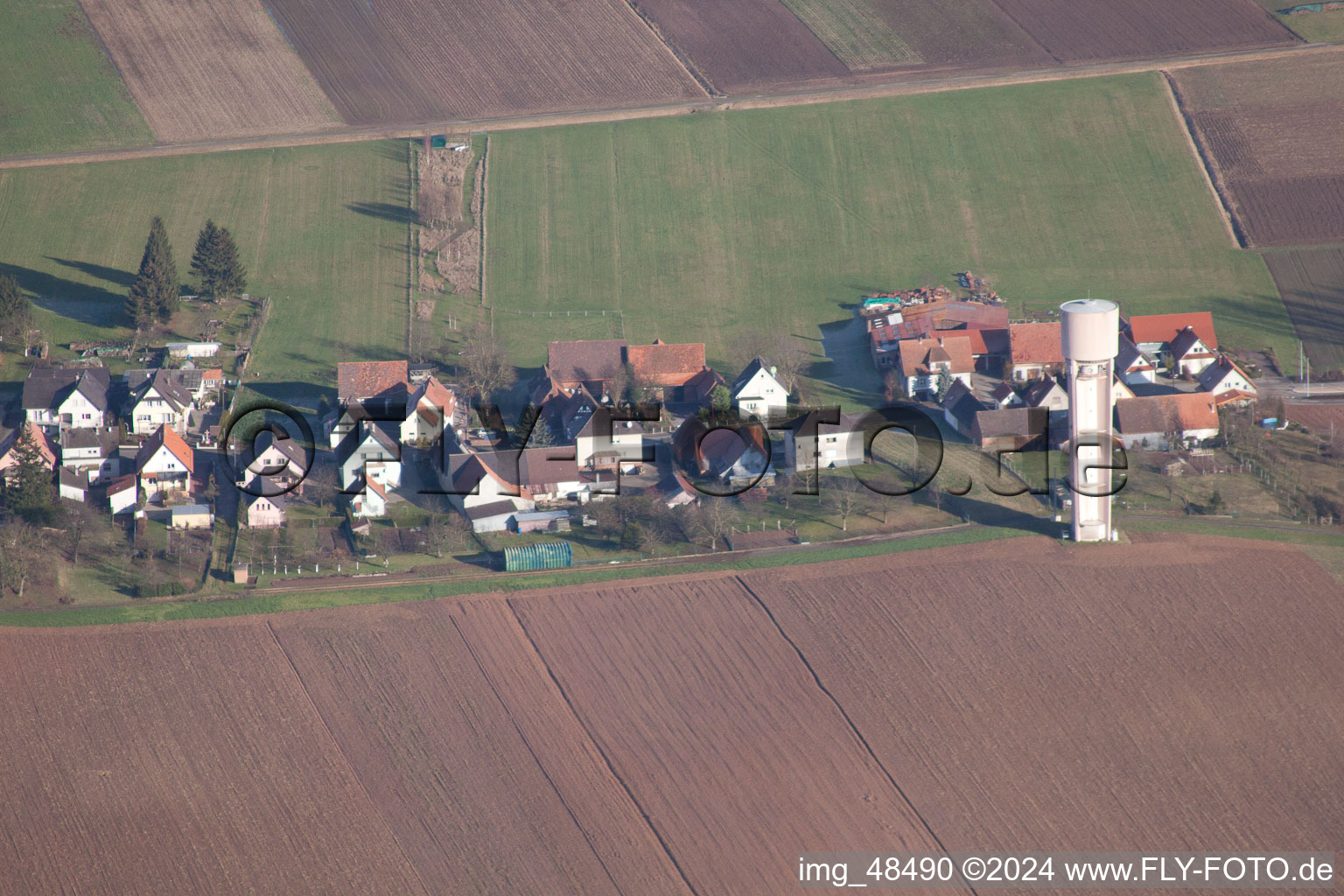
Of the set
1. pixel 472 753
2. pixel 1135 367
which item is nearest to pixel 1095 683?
pixel 472 753

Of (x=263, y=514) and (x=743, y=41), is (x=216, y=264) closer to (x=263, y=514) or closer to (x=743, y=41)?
(x=263, y=514)

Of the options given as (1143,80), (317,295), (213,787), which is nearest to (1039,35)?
(1143,80)

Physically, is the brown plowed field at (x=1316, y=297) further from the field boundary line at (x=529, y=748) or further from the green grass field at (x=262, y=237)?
the green grass field at (x=262, y=237)

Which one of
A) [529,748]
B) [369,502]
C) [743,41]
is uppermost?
[743,41]

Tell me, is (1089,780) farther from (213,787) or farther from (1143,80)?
(1143,80)

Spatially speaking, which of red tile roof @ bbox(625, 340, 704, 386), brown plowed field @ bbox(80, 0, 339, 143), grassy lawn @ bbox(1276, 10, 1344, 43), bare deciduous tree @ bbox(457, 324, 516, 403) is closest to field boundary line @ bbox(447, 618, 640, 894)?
bare deciduous tree @ bbox(457, 324, 516, 403)
